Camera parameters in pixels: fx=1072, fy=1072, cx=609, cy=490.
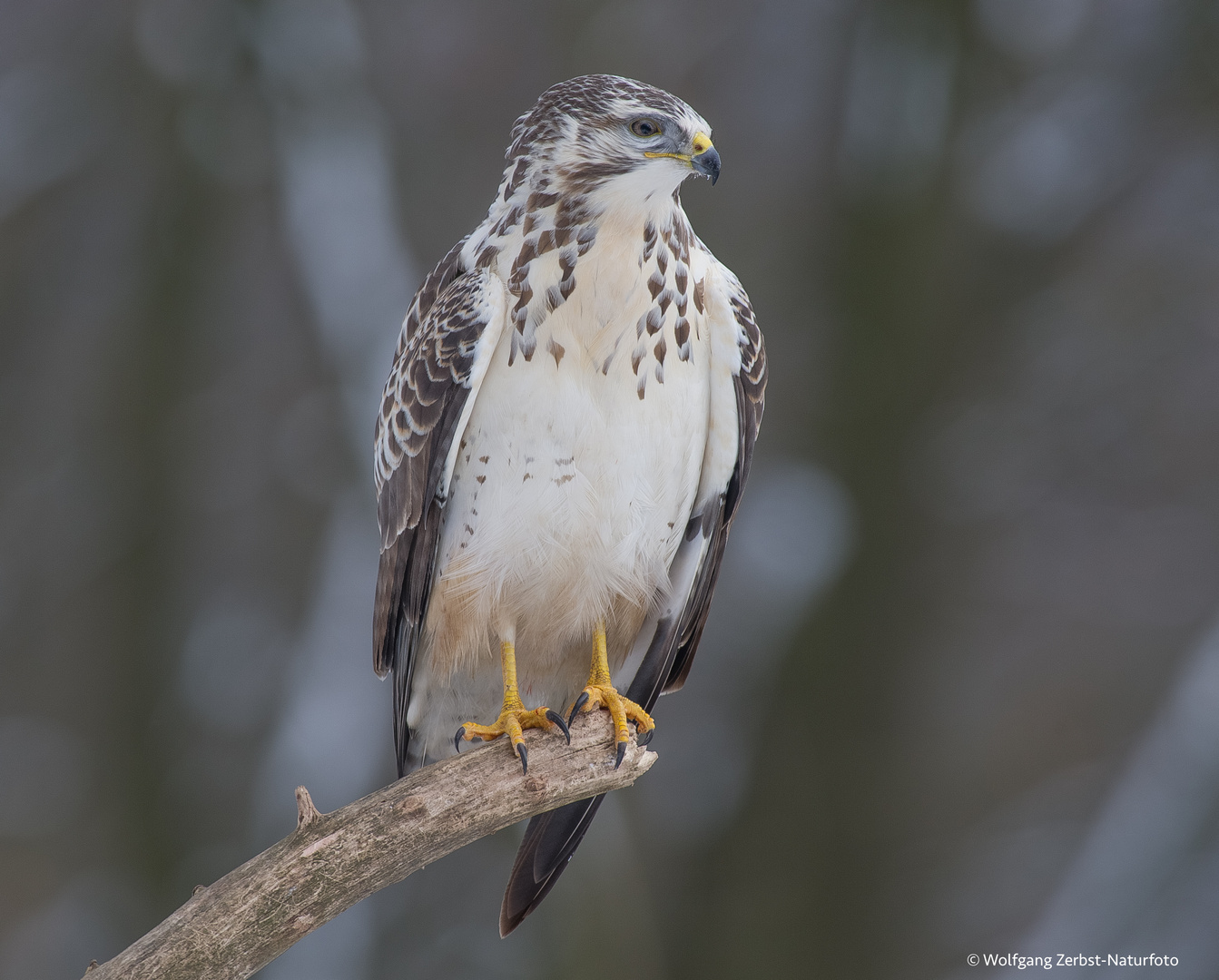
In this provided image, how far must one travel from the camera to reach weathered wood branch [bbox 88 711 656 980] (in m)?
2.00

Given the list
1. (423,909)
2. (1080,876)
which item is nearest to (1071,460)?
(1080,876)

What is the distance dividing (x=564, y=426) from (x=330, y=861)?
3.40 feet

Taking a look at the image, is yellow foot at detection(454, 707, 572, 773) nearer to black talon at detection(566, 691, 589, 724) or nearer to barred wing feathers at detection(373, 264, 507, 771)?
black talon at detection(566, 691, 589, 724)

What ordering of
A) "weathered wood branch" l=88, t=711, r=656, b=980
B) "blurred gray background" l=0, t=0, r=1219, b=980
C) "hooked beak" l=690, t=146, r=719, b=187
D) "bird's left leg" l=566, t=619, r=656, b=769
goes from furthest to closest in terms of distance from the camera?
"blurred gray background" l=0, t=0, r=1219, b=980 < "bird's left leg" l=566, t=619, r=656, b=769 < "hooked beak" l=690, t=146, r=719, b=187 < "weathered wood branch" l=88, t=711, r=656, b=980

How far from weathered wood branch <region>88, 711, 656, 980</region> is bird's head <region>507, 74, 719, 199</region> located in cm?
129

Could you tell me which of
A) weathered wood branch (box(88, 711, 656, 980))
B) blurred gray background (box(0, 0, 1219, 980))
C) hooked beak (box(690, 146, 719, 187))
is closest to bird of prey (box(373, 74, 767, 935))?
hooked beak (box(690, 146, 719, 187))

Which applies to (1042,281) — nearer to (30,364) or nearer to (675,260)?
(675,260)

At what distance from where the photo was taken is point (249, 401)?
20.0ft

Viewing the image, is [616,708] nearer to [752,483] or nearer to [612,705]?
[612,705]

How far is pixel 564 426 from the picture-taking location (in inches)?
96.3

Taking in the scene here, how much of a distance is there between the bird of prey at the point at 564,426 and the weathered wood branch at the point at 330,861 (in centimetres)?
12

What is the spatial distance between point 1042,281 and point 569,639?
12.6ft

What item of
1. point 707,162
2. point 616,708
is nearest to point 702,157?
point 707,162

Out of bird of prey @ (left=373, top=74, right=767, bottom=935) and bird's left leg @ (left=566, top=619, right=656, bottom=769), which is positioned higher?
bird of prey @ (left=373, top=74, right=767, bottom=935)
